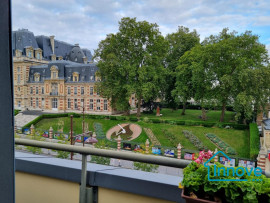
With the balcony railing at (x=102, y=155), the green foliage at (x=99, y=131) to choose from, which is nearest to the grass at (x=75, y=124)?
the green foliage at (x=99, y=131)

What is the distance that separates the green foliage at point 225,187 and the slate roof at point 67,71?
36.0 feet

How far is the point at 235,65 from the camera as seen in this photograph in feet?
25.8

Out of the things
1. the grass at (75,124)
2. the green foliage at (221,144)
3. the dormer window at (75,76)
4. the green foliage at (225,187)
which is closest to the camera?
the green foliage at (225,187)

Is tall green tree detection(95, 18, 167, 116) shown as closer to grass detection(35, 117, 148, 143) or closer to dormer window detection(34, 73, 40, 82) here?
grass detection(35, 117, 148, 143)

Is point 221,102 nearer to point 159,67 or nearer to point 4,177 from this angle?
point 159,67

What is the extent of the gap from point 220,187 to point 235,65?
8206mm

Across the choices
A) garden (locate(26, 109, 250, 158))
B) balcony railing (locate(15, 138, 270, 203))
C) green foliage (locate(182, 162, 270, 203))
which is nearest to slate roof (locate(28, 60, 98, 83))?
garden (locate(26, 109, 250, 158))

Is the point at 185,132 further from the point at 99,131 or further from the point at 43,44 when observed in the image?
the point at 43,44

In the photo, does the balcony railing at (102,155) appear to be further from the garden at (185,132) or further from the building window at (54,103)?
the building window at (54,103)

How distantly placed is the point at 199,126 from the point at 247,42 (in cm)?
331

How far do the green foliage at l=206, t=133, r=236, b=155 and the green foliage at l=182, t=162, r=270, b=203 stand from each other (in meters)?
6.58

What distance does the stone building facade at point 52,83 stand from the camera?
441 inches

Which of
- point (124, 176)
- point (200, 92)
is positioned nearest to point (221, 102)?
point (200, 92)

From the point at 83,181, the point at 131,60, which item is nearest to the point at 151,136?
the point at 131,60
